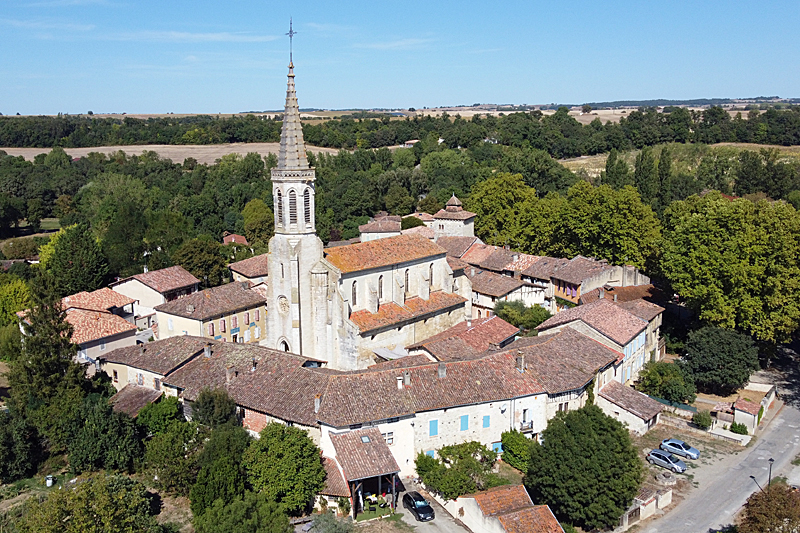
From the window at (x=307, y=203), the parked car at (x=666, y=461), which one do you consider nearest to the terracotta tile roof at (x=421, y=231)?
the window at (x=307, y=203)

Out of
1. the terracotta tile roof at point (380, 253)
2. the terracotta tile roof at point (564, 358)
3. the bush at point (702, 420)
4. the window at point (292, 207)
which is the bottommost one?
the bush at point (702, 420)

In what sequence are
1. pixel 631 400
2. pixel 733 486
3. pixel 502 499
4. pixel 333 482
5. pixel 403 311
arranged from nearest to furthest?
pixel 502 499
pixel 333 482
pixel 733 486
pixel 631 400
pixel 403 311

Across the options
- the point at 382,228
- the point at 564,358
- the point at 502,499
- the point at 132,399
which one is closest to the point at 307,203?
the point at 132,399

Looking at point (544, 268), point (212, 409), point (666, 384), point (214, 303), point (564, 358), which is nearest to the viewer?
point (212, 409)

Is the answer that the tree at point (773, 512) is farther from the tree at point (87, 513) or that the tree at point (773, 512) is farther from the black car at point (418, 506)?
the tree at point (87, 513)

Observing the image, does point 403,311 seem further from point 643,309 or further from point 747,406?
point 747,406

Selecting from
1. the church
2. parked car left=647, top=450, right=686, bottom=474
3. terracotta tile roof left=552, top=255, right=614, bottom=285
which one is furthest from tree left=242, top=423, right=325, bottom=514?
terracotta tile roof left=552, top=255, right=614, bottom=285
